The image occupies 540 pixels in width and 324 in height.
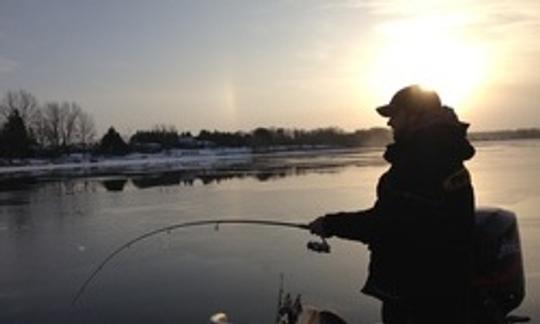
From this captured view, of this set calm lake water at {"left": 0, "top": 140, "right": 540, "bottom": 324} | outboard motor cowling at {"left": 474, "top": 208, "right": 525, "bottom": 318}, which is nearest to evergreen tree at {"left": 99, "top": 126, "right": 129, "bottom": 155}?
calm lake water at {"left": 0, "top": 140, "right": 540, "bottom": 324}

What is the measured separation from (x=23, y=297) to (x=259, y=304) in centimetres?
343

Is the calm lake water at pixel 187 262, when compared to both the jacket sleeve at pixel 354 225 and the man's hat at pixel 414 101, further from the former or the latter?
the man's hat at pixel 414 101

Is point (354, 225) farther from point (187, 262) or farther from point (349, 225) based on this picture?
point (187, 262)

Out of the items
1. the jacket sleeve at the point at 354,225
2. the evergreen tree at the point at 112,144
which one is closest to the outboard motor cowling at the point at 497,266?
the jacket sleeve at the point at 354,225

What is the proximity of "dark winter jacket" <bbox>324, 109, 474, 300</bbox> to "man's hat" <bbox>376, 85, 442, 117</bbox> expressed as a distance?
87 millimetres

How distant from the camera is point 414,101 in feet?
11.8

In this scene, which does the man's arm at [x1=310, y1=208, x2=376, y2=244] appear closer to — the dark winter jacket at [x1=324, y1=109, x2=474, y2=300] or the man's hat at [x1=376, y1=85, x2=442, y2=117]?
the dark winter jacket at [x1=324, y1=109, x2=474, y2=300]

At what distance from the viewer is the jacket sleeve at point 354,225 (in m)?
3.61

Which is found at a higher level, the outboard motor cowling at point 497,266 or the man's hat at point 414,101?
the man's hat at point 414,101

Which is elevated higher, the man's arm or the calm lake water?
the man's arm

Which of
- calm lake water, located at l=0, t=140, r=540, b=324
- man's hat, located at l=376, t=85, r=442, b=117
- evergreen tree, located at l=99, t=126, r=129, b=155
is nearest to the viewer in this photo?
man's hat, located at l=376, t=85, r=442, b=117

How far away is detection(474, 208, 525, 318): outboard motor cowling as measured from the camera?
4.04 meters

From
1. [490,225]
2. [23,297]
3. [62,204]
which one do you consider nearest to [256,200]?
[62,204]

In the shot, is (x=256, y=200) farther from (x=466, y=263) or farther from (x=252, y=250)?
(x=466, y=263)
